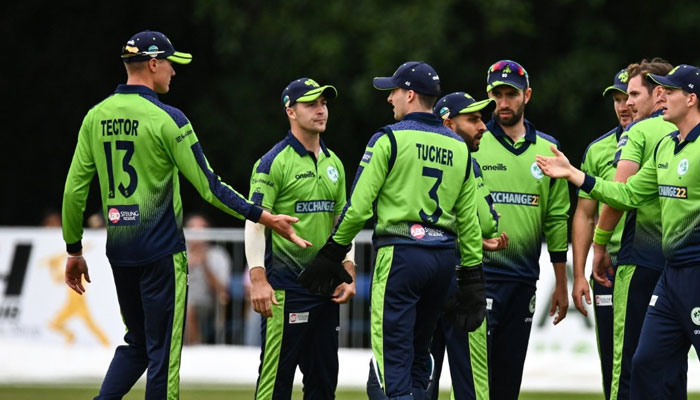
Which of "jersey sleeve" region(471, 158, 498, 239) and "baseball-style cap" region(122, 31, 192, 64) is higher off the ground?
"baseball-style cap" region(122, 31, 192, 64)

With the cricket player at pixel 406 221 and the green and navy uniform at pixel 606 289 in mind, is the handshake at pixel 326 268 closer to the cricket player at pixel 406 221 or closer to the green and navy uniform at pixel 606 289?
the cricket player at pixel 406 221

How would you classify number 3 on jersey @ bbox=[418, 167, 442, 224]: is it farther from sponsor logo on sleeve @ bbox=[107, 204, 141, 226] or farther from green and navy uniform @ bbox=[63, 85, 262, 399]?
sponsor logo on sleeve @ bbox=[107, 204, 141, 226]

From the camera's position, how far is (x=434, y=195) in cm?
816

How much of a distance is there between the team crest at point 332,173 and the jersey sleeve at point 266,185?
A: 0.38 m

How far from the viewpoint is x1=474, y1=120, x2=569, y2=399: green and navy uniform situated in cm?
927

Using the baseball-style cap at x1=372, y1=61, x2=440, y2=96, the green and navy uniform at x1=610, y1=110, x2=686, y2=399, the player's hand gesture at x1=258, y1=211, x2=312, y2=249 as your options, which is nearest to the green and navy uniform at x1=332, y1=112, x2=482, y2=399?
the baseball-style cap at x1=372, y1=61, x2=440, y2=96

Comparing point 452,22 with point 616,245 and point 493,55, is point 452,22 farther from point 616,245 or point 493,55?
point 616,245

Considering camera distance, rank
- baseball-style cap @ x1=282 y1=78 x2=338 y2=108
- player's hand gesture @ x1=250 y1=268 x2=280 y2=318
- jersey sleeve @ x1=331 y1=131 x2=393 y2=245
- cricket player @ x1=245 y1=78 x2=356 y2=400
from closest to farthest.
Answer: jersey sleeve @ x1=331 y1=131 x2=393 y2=245 → player's hand gesture @ x1=250 y1=268 x2=280 y2=318 → cricket player @ x1=245 y1=78 x2=356 y2=400 → baseball-style cap @ x1=282 y1=78 x2=338 y2=108

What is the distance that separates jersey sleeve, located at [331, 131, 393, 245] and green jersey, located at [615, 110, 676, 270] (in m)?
1.94

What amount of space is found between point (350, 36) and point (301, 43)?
788 millimetres

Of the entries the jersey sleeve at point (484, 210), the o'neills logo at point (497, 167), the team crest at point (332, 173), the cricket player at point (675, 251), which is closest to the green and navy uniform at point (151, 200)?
the team crest at point (332, 173)

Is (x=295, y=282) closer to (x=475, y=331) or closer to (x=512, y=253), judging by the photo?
(x=475, y=331)

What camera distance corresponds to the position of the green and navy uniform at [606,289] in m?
9.45

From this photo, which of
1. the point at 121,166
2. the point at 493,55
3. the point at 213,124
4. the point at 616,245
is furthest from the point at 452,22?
the point at 121,166
